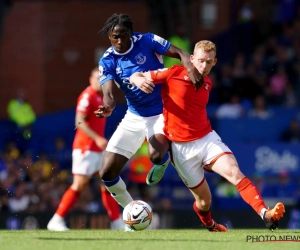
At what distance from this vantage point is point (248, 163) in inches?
712

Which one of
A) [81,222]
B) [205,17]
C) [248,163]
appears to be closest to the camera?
[81,222]

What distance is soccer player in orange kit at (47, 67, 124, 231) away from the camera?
40.0ft

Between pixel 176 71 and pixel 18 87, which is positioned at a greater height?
pixel 176 71

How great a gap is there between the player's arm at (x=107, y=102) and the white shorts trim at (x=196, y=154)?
2.63 ft

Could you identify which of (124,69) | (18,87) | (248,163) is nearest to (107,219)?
(248,163)

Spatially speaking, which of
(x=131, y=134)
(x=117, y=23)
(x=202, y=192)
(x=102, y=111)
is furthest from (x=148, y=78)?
(x=202, y=192)

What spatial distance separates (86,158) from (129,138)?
7.14 feet

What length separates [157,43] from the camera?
1015 cm

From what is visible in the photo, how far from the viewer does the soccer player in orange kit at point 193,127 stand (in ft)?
30.7

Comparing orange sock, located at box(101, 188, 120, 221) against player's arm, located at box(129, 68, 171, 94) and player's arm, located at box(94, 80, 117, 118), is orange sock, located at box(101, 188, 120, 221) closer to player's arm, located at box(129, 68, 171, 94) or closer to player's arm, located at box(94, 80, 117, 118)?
player's arm, located at box(94, 80, 117, 118)

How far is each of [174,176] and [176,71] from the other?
8179 mm

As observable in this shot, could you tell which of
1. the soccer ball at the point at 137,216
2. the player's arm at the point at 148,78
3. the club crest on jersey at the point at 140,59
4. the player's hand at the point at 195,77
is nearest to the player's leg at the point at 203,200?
the soccer ball at the point at 137,216

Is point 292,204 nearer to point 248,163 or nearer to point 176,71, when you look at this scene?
point 248,163

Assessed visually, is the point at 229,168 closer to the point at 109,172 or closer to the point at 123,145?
the point at 123,145
